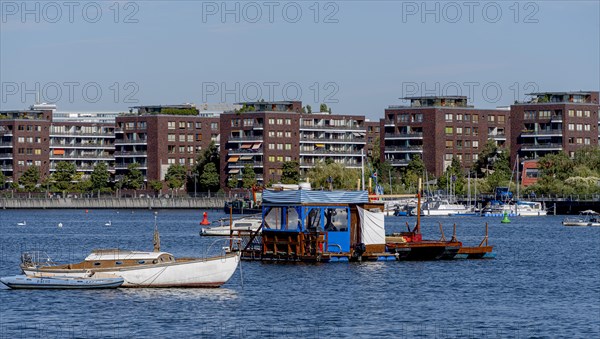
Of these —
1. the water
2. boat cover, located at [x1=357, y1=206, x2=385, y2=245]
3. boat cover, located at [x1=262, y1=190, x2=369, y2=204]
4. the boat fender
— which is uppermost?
boat cover, located at [x1=262, y1=190, x2=369, y2=204]

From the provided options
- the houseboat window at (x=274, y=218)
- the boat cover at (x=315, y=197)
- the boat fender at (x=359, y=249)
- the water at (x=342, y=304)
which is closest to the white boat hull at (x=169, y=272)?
the water at (x=342, y=304)

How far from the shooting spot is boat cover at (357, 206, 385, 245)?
7862cm

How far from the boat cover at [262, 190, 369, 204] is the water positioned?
155 inches

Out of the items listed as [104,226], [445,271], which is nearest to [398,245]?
[445,271]

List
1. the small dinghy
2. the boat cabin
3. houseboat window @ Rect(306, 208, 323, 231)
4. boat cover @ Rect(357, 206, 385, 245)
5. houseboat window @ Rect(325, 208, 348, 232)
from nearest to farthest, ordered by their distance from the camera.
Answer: the small dinghy
the boat cabin
houseboat window @ Rect(306, 208, 323, 231)
houseboat window @ Rect(325, 208, 348, 232)
boat cover @ Rect(357, 206, 385, 245)

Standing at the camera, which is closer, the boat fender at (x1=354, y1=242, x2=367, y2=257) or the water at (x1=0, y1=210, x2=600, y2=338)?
the water at (x1=0, y1=210, x2=600, y2=338)

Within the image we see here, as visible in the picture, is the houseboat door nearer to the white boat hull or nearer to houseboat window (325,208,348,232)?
houseboat window (325,208,348,232)

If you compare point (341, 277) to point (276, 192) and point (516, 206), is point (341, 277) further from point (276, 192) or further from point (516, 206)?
point (516, 206)

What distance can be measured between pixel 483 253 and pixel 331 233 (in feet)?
50.2

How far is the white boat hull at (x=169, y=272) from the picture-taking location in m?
61.7

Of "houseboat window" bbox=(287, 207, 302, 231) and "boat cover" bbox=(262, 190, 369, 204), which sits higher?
"boat cover" bbox=(262, 190, 369, 204)

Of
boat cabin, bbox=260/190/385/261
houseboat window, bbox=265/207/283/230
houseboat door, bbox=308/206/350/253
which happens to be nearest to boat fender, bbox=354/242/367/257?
boat cabin, bbox=260/190/385/261

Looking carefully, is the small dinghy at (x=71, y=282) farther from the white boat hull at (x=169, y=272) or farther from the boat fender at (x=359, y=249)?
the boat fender at (x=359, y=249)

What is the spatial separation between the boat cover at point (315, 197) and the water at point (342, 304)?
3937mm
